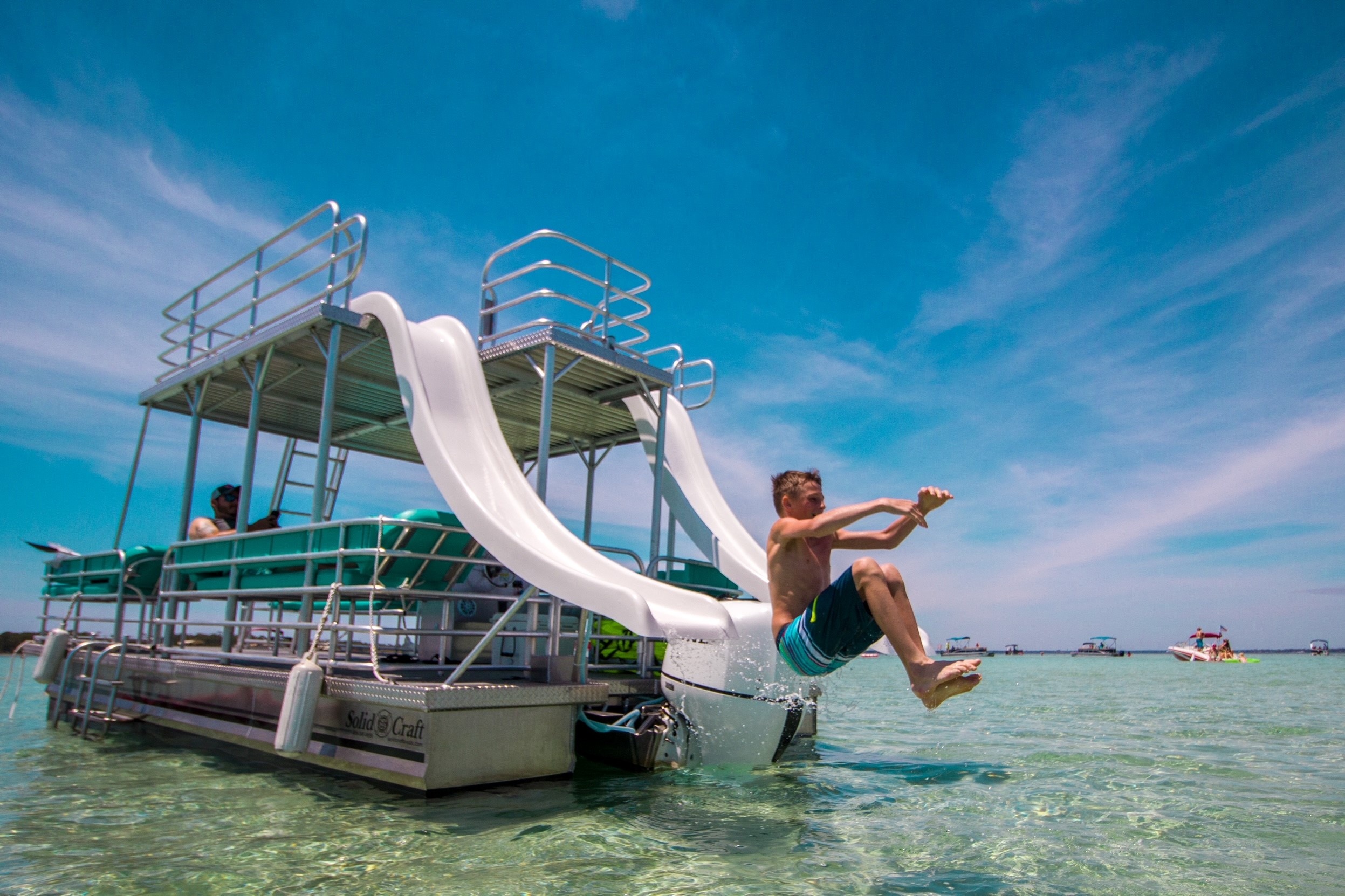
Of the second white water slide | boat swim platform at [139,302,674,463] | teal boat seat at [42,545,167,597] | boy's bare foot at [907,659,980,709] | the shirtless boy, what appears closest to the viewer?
boy's bare foot at [907,659,980,709]

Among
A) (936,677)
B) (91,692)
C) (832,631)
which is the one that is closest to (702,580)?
(832,631)

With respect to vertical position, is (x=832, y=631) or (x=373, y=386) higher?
(x=373, y=386)

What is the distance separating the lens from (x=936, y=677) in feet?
13.8

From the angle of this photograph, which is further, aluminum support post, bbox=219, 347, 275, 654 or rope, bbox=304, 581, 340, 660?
aluminum support post, bbox=219, 347, 275, 654

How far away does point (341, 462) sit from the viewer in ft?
47.8

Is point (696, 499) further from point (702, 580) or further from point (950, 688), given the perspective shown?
point (950, 688)

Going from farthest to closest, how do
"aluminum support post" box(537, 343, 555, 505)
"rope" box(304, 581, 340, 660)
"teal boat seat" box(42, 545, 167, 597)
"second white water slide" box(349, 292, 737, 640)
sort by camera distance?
"teal boat seat" box(42, 545, 167, 597) → "aluminum support post" box(537, 343, 555, 505) → "rope" box(304, 581, 340, 660) → "second white water slide" box(349, 292, 737, 640)

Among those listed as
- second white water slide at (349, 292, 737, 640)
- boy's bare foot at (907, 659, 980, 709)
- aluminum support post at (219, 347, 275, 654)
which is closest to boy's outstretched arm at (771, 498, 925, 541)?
boy's bare foot at (907, 659, 980, 709)

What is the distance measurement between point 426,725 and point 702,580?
4.69 metres

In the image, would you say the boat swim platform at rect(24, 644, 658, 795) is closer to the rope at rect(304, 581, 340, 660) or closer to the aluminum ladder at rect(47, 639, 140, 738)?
the rope at rect(304, 581, 340, 660)

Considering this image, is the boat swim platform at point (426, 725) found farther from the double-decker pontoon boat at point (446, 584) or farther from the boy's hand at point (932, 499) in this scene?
the boy's hand at point (932, 499)

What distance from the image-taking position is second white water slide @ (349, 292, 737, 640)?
6.67m

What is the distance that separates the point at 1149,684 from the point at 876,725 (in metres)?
23.2

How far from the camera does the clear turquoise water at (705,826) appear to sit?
4.94 m
